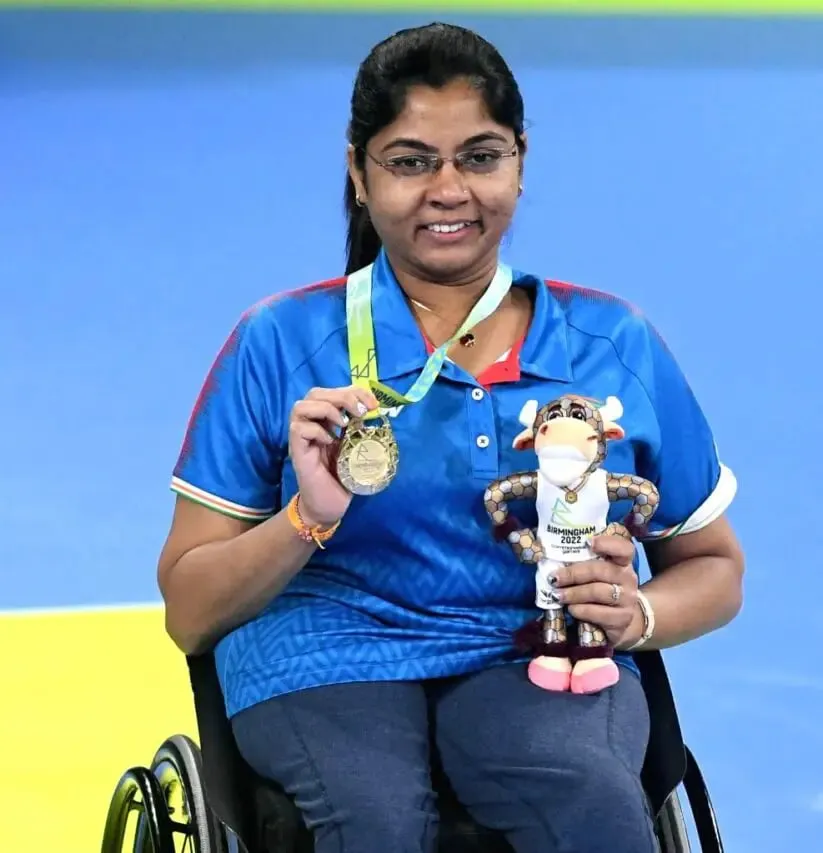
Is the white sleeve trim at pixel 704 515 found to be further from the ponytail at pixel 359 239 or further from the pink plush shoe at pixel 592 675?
the ponytail at pixel 359 239

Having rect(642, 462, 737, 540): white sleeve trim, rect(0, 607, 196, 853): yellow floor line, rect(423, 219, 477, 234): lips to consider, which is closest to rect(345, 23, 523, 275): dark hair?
rect(423, 219, 477, 234): lips

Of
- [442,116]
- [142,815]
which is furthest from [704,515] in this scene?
[142,815]

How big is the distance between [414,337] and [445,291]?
117 millimetres

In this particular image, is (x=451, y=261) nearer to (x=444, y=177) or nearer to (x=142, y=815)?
(x=444, y=177)

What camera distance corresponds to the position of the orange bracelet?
190 centimetres

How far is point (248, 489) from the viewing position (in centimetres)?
205

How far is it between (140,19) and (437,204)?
475 centimetres

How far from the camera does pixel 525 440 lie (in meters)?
1.94

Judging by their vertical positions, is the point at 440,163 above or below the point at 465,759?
above

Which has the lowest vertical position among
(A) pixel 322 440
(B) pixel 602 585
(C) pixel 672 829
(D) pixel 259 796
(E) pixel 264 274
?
(C) pixel 672 829

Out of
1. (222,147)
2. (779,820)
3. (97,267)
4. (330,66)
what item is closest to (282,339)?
(779,820)

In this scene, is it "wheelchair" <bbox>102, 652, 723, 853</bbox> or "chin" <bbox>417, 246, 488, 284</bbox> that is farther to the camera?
"chin" <bbox>417, 246, 488, 284</bbox>

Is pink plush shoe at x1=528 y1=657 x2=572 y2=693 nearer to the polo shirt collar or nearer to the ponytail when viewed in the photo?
the polo shirt collar

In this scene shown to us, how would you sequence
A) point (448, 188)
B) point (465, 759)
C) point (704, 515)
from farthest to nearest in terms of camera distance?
point (704, 515), point (448, 188), point (465, 759)
